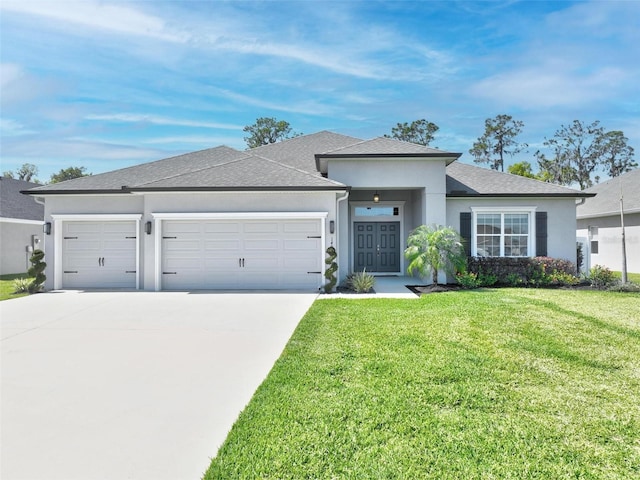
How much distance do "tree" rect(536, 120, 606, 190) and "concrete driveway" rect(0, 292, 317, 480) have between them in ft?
144

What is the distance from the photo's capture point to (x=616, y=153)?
42.9 meters

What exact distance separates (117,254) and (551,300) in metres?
13.2

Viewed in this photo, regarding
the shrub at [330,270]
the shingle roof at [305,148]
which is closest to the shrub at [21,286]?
the shrub at [330,270]

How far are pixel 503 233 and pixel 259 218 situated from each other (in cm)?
884

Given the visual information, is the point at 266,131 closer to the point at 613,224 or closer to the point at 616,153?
the point at 613,224

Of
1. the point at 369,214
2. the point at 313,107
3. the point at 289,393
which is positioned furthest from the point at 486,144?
the point at 289,393

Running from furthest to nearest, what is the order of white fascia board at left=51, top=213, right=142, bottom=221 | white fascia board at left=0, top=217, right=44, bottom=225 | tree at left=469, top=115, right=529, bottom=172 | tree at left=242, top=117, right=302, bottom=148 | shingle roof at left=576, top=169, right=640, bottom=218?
tree at left=469, top=115, right=529, bottom=172, tree at left=242, top=117, right=302, bottom=148, shingle roof at left=576, top=169, right=640, bottom=218, white fascia board at left=0, top=217, right=44, bottom=225, white fascia board at left=51, top=213, right=142, bottom=221

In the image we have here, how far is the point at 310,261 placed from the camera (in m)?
12.6

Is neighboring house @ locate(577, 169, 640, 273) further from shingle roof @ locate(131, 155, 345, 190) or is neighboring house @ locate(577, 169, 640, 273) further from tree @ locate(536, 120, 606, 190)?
tree @ locate(536, 120, 606, 190)

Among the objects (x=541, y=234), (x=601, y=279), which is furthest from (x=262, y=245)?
(x=601, y=279)

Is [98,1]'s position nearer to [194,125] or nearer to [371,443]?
[194,125]

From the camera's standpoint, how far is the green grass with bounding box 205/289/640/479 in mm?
3025

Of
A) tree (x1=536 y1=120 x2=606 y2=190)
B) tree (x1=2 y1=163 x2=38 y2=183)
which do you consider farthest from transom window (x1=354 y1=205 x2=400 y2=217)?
tree (x1=2 y1=163 x2=38 y2=183)

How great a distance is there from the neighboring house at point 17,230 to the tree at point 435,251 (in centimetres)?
1852
